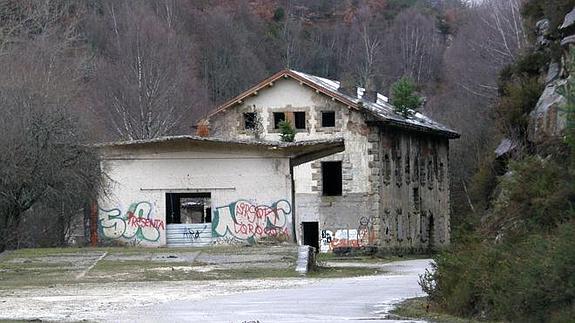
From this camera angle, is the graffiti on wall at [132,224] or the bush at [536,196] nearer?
the bush at [536,196]

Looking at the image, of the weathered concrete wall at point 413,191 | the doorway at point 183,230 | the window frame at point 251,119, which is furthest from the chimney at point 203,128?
the weathered concrete wall at point 413,191

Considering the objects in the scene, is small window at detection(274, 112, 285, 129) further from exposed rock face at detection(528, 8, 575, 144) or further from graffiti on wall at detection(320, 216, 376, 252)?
exposed rock face at detection(528, 8, 575, 144)

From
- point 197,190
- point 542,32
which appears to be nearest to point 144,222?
point 197,190

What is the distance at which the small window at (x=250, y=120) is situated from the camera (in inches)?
2411

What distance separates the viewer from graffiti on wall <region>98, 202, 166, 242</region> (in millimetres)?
50875

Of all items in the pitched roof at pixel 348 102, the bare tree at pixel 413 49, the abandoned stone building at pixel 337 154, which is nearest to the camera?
the pitched roof at pixel 348 102

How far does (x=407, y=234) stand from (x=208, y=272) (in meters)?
31.3

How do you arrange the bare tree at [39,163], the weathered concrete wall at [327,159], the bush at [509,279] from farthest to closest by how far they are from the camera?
the weathered concrete wall at [327,159] < the bare tree at [39,163] < the bush at [509,279]

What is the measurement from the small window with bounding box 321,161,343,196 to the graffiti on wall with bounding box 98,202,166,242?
1193 cm

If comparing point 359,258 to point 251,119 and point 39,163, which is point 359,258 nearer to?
point 251,119

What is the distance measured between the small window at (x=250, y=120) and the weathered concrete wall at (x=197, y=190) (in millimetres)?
10943

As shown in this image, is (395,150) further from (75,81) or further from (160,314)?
(160,314)

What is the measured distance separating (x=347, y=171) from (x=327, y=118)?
279 cm

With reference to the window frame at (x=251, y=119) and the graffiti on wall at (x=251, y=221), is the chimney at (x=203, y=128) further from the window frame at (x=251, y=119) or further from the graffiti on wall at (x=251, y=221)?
the graffiti on wall at (x=251, y=221)
